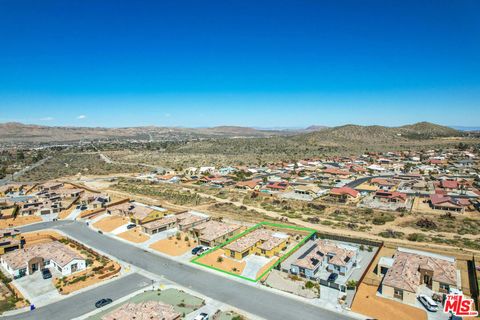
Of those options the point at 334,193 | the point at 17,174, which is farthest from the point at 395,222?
the point at 17,174

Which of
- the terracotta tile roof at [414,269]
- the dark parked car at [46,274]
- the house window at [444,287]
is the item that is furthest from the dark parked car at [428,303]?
the dark parked car at [46,274]

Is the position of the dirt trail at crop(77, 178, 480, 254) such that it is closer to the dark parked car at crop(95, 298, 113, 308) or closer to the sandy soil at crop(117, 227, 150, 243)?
the sandy soil at crop(117, 227, 150, 243)

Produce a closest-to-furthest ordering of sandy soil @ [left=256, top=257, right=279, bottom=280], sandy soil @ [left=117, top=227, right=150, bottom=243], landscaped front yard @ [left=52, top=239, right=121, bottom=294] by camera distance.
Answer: landscaped front yard @ [left=52, top=239, right=121, bottom=294]
sandy soil @ [left=256, top=257, right=279, bottom=280]
sandy soil @ [left=117, top=227, right=150, bottom=243]

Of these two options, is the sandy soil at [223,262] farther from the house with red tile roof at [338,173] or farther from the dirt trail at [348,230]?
the house with red tile roof at [338,173]

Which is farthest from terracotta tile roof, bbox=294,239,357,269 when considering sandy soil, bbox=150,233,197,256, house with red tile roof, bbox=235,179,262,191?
house with red tile roof, bbox=235,179,262,191

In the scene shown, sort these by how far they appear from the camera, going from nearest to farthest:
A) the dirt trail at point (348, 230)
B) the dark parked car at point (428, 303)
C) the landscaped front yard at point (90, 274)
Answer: the dark parked car at point (428, 303) < the landscaped front yard at point (90, 274) < the dirt trail at point (348, 230)
